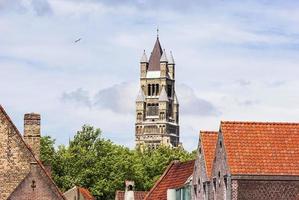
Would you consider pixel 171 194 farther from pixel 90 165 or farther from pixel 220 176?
pixel 90 165

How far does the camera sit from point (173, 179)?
68875mm

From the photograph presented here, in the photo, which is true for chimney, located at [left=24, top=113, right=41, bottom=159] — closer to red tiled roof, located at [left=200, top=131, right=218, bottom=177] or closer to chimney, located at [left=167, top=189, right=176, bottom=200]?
red tiled roof, located at [left=200, top=131, right=218, bottom=177]

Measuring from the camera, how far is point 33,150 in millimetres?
57625

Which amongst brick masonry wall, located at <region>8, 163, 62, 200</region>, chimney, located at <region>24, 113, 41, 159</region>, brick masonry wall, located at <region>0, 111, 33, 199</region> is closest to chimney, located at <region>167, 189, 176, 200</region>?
chimney, located at <region>24, 113, 41, 159</region>

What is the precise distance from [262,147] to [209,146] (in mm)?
5387

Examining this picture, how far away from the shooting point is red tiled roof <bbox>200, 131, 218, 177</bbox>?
188 feet

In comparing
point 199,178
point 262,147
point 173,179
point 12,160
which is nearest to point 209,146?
point 199,178

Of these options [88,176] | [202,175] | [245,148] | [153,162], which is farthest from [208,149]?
[153,162]

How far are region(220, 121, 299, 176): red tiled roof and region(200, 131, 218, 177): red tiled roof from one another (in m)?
3.99

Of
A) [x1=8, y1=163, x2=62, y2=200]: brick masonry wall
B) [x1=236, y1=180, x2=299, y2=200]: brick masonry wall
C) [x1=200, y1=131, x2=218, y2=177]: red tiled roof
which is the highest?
[x1=200, y1=131, x2=218, y2=177]: red tiled roof

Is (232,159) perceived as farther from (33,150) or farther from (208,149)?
(33,150)

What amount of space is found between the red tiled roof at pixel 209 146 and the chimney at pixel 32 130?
890 centimetres

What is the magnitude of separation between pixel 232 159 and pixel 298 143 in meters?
3.83

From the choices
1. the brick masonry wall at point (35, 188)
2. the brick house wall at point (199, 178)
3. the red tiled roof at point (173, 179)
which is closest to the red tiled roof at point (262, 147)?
the brick house wall at point (199, 178)
